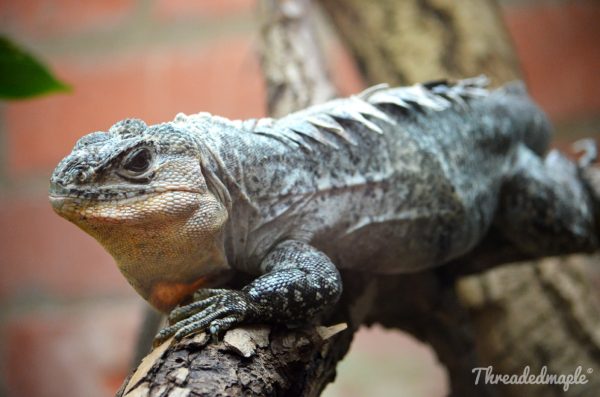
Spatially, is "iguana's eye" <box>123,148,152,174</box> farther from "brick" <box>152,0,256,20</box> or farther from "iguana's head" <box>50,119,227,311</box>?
"brick" <box>152,0,256,20</box>

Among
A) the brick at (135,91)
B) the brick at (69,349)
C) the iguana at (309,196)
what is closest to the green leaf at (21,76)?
the iguana at (309,196)

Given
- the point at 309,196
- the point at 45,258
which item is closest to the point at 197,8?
the point at 45,258

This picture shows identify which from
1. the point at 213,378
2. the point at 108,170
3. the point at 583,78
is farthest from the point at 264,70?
the point at 583,78

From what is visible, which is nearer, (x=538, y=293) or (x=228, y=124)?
(x=228, y=124)

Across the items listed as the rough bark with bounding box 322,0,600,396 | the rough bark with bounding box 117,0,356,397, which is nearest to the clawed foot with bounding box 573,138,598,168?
the rough bark with bounding box 322,0,600,396

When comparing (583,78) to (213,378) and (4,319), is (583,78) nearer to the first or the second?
(213,378)

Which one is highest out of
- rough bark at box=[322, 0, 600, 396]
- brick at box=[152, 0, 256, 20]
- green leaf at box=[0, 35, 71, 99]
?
brick at box=[152, 0, 256, 20]
